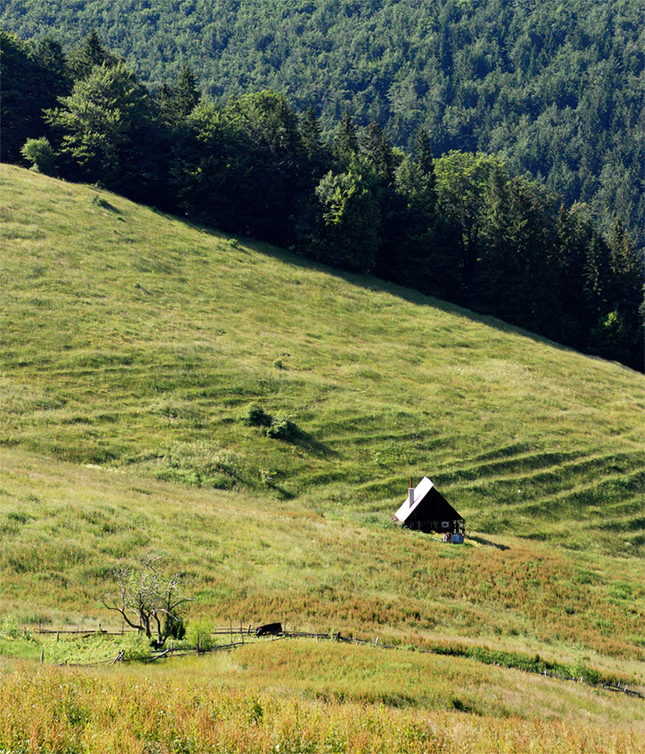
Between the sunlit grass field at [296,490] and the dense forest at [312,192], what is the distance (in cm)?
772

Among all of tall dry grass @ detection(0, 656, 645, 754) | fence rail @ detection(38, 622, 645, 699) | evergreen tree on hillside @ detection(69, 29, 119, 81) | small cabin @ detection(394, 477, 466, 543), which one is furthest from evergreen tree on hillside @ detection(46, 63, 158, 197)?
tall dry grass @ detection(0, 656, 645, 754)

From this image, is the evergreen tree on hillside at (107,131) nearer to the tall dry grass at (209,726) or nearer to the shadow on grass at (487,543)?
the shadow on grass at (487,543)

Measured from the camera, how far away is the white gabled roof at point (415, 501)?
1757 inches

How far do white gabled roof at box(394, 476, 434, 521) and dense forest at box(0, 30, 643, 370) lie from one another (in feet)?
174

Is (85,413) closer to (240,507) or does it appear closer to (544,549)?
(240,507)

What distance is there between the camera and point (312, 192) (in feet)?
324

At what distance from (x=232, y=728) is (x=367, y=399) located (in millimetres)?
48134

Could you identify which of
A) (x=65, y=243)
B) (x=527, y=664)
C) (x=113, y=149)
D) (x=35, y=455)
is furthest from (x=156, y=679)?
(x=113, y=149)

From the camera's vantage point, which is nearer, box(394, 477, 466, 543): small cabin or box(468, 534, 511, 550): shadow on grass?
box(468, 534, 511, 550): shadow on grass

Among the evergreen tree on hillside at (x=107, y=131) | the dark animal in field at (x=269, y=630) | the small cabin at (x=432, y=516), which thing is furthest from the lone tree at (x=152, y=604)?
the evergreen tree on hillside at (x=107, y=131)

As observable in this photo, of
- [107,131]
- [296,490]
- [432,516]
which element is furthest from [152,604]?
[107,131]

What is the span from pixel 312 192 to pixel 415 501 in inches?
2557

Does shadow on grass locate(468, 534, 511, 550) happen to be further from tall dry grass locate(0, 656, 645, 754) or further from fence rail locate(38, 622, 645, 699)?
tall dry grass locate(0, 656, 645, 754)

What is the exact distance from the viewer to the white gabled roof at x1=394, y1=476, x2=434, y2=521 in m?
44.6
